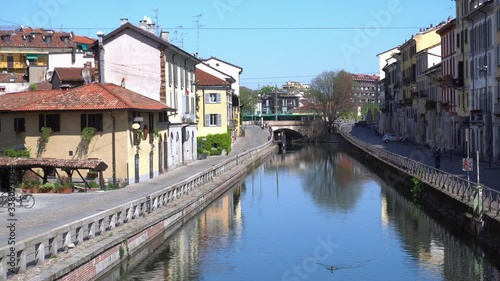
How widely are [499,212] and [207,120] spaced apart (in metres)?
56.5

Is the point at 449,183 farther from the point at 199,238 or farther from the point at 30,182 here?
the point at 30,182

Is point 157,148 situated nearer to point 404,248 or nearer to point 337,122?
point 404,248

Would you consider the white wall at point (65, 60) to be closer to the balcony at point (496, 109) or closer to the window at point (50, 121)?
the window at point (50, 121)

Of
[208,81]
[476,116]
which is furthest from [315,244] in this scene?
[208,81]

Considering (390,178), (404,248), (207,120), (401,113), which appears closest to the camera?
(404,248)

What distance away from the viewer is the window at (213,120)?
79938mm

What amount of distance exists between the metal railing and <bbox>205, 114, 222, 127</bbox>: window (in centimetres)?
4273

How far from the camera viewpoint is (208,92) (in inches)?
3164

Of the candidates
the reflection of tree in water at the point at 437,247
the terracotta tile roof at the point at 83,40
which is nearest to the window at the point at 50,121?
the reflection of tree in water at the point at 437,247

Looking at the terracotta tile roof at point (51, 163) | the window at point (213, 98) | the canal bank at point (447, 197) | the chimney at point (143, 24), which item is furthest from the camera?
the window at point (213, 98)

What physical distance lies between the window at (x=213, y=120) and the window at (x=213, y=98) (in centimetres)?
154

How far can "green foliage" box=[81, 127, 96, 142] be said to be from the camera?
40.0m

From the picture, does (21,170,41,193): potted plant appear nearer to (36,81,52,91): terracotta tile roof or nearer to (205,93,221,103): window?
(36,81,52,91): terracotta tile roof

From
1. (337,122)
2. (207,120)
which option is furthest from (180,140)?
(337,122)
